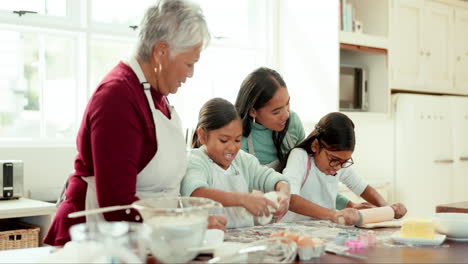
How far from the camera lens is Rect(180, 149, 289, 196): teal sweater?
1.92m

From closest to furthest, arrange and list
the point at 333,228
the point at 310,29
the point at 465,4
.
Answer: the point at 333,228, the point at 310,29, the point at 465,4

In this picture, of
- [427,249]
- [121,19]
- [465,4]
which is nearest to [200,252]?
[427,249]

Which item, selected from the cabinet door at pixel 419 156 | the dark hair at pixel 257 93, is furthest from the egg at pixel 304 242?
the cabinet door at pixel 419 156

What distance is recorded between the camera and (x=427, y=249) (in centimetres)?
159

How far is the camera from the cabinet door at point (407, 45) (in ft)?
15.5

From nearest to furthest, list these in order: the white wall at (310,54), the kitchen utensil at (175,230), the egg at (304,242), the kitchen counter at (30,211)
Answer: the kitchen utensil at (175,230)
the egg at (304,242)
the kitchen counter at (30,211)
the white wall at (310,54)

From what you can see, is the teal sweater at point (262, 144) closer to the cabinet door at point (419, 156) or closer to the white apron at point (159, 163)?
the white apron at point (159, 163)

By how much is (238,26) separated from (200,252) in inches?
137

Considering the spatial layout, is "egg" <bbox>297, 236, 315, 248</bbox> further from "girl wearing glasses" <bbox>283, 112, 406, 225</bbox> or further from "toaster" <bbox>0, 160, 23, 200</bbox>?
"toaster" <bbox>0, 160, 23, 200</bbox>

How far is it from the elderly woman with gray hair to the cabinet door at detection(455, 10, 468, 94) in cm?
421

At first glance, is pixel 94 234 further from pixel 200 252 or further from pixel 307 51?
pixel 307 51

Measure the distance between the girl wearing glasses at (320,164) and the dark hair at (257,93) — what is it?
0.44 feet

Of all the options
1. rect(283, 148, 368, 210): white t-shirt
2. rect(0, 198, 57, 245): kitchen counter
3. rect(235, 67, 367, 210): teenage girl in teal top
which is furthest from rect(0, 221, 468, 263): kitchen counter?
rect(0, 198, 57, 245): kitchen counter

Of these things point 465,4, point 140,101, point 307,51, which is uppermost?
point 465,4
